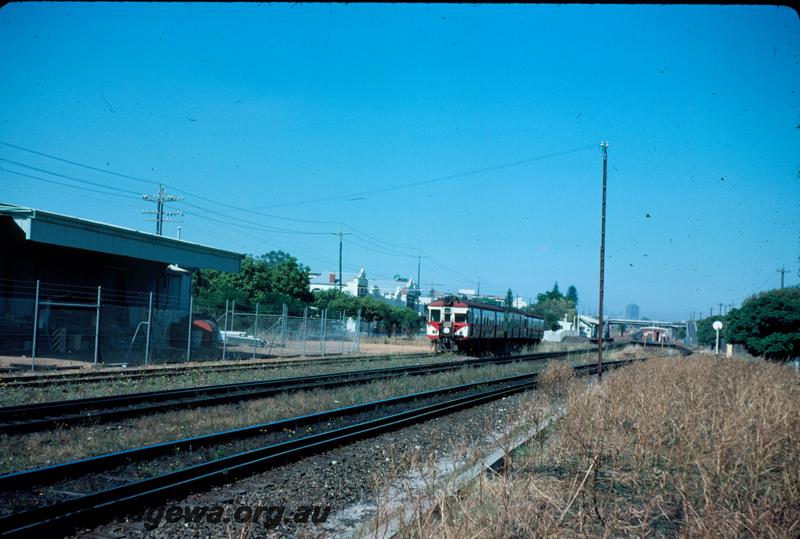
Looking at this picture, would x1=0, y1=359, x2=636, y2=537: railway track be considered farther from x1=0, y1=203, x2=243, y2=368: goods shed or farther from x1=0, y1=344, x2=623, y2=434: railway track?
x1=0, y1=203, x2=243, y2=368: goods shed

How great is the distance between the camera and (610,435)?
7973 millimetres

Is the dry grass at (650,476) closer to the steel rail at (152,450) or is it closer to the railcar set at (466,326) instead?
the steel rail at (152,450)

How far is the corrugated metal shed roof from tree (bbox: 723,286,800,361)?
2628cm

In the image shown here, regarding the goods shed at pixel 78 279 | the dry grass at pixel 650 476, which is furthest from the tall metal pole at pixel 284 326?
the dry grass at pixel 650 476

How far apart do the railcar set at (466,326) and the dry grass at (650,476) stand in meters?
21.2

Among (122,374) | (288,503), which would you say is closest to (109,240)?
(122,374)

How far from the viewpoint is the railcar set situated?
3281 cm

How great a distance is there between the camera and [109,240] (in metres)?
25.2

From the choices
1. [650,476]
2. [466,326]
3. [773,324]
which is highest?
[773,324]

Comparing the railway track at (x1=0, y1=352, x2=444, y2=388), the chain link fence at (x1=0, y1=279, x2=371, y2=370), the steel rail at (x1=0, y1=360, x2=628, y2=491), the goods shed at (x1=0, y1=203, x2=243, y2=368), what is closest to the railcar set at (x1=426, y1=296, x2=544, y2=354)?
the chain link fence at (x1=0, y1=279, x2=371, y2=370)

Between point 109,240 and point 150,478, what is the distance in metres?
21.1

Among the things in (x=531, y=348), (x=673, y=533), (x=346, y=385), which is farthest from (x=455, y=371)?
(x=531, y=348)

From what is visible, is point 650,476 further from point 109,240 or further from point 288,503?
point 109,240

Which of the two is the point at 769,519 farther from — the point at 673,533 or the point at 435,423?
the point at 435,423
